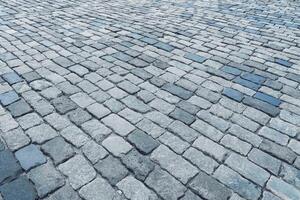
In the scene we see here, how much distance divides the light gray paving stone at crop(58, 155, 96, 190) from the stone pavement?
1 cm

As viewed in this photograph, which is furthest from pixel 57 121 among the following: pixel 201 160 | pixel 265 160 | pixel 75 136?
pixel 265 160

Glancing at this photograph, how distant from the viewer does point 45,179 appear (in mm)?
2342

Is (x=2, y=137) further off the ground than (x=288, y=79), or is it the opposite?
(x=2, y=137)

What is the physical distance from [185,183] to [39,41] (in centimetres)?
407

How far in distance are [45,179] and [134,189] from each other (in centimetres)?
80

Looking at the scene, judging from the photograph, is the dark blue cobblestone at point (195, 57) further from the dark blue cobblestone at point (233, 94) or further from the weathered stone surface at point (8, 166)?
the weathered stone surface at point (8, 166)

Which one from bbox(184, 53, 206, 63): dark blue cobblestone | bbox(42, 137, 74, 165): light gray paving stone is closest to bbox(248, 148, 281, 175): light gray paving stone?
bbox(42, 137, 74, 165): light gray paving stone

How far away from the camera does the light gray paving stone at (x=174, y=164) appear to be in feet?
8.06

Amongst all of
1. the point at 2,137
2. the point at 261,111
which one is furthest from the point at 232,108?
the point at 2,137

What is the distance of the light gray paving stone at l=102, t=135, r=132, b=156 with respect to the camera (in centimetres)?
267

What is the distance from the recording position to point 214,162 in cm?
261

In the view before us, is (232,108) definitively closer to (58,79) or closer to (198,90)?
(198,90)

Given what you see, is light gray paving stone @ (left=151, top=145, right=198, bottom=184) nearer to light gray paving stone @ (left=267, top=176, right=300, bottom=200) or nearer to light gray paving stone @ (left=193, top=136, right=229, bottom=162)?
light gray paving stone @ (left=193, top=136, right=229, bottom=162)

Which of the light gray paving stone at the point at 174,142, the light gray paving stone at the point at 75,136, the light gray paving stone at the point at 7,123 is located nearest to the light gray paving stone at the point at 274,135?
the light gray paving stone at the point at 174,142
